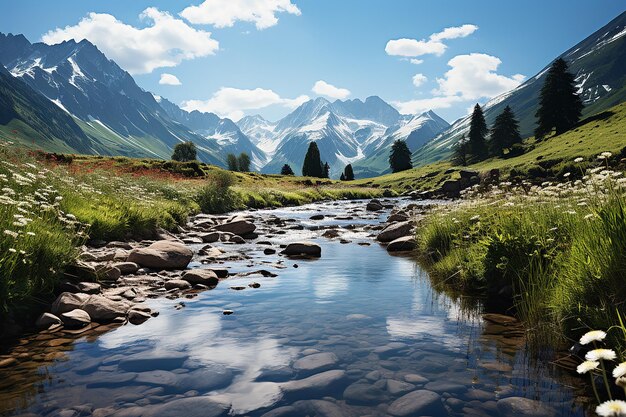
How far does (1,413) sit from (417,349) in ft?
17.7

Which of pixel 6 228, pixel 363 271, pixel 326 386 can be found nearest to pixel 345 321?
pixel 326 386

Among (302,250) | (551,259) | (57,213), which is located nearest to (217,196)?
(302,250)

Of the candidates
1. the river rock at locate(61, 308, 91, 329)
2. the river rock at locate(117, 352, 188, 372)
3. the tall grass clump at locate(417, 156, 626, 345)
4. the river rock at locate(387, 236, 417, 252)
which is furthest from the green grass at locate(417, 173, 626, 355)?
the river rock at locate(61, 308, 91, 329)

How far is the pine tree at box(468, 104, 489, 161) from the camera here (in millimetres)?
107062

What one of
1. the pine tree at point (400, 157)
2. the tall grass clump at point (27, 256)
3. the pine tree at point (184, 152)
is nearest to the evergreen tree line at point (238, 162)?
the pine tree at point (184, 152)

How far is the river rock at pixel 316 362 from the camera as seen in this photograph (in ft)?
18.9

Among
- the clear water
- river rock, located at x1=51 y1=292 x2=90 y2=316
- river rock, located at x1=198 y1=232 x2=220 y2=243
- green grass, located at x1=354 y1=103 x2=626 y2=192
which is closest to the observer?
the clear water

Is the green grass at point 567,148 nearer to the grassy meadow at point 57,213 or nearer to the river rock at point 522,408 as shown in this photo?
the grassy meadow at point 57,213

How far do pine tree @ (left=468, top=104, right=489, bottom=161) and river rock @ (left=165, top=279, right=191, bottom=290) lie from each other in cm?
10772

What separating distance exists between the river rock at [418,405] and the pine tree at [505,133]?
3963 inches

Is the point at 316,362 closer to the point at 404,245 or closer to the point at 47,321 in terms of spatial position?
the point at 47,321

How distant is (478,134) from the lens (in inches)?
4254

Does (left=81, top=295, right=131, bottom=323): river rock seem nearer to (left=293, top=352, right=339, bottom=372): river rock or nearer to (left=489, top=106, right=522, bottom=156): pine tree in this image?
(left=293, top=352, right=339, bottom=372): river rock

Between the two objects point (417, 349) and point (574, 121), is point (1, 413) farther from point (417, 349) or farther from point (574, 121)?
point (574, 121)
